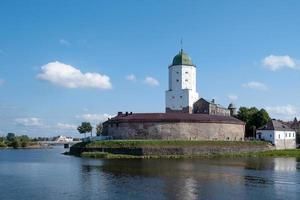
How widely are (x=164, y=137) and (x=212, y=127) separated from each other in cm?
665

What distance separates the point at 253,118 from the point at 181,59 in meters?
13.6

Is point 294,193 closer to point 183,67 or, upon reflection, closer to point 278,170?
point 278,170

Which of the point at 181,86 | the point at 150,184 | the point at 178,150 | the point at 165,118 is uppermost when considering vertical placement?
the point at 181,86

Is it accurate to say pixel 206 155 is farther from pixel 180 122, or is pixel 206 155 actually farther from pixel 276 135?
pixel 276 135

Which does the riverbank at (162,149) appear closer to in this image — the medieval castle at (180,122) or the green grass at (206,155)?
the green grass at (206,155)

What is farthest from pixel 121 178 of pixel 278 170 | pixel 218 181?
pixel 278 170

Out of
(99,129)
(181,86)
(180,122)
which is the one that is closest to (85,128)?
(99,129)

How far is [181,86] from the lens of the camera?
2584 inches

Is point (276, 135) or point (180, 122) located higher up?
point (180, 122)

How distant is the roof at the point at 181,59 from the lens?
66.3 meters

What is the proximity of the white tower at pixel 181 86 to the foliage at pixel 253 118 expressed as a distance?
8.03 meters

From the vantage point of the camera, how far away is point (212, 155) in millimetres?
49469

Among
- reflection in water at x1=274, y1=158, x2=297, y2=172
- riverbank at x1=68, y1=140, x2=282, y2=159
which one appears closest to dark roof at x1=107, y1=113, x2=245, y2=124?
riverbank at x1=68, y1=140, x2=282, y2=159

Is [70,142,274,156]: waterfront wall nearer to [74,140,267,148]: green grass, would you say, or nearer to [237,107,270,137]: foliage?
[74,140,267,148]: green grass
